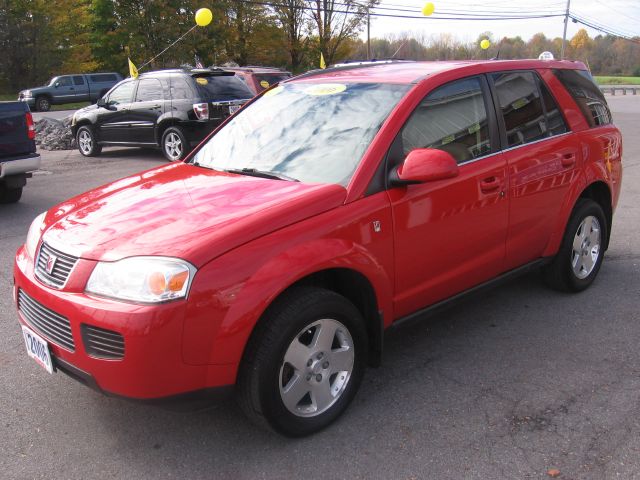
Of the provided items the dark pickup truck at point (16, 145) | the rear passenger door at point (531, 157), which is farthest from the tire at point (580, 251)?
the dark pickup truck at point (16, 145)

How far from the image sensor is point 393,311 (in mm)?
3195

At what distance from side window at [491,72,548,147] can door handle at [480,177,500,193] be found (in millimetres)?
325

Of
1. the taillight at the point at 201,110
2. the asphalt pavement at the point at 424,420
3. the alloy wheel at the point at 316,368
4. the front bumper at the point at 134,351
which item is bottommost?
the asphalt pavement at the point at 424,420

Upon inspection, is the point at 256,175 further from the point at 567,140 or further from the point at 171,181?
the point at 567,140

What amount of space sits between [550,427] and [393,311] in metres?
0.95

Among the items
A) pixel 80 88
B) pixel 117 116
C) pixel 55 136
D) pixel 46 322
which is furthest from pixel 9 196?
pixel 80 88

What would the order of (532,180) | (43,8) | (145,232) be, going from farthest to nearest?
(43,8)
(532,180)
(145,232)

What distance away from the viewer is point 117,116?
12.5 m

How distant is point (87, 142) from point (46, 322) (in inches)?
456

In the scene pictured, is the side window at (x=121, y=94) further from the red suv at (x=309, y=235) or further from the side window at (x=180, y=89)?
the red suv at (x=309, y=235)

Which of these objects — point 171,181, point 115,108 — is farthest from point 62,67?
point 171,181

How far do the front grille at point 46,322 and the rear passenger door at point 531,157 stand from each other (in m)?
2.63

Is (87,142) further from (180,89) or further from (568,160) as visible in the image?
(568,160)

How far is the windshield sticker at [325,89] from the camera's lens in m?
3.64
